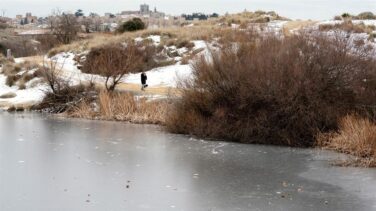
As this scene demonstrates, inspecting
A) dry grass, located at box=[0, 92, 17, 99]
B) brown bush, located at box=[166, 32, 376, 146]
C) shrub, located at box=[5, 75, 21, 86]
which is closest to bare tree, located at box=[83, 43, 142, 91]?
dry grass, located at box=[0, 92, 17, 99]

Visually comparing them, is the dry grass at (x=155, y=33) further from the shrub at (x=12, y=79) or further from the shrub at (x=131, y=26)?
the shrub at (x=131, y=26)

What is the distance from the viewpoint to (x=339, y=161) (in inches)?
655

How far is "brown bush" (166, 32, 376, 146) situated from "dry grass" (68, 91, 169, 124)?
3624 millimetres

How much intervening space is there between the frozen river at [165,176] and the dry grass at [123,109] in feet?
10.9

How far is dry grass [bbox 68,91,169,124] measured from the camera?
25391mm

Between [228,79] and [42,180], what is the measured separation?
933cm

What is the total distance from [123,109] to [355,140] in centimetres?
1164

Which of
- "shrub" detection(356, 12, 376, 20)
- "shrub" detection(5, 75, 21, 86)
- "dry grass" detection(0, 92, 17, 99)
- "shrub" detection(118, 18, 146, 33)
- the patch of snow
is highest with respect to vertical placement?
"shrub" detection(356, 12, 376, 20)

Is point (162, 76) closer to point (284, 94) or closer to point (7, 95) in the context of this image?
point (7, 95)

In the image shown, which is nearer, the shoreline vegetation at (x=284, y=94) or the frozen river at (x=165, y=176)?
the frozen river at (x=165, y=176)

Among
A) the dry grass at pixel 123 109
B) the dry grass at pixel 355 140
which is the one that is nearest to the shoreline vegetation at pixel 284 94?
the dry grass at pixel 355 140

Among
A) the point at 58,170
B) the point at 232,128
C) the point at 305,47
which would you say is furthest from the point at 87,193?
the point at 305,47

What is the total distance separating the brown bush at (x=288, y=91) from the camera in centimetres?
2020

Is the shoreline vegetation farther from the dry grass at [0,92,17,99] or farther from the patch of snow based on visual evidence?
the dry grass at [0,92,17,99]
